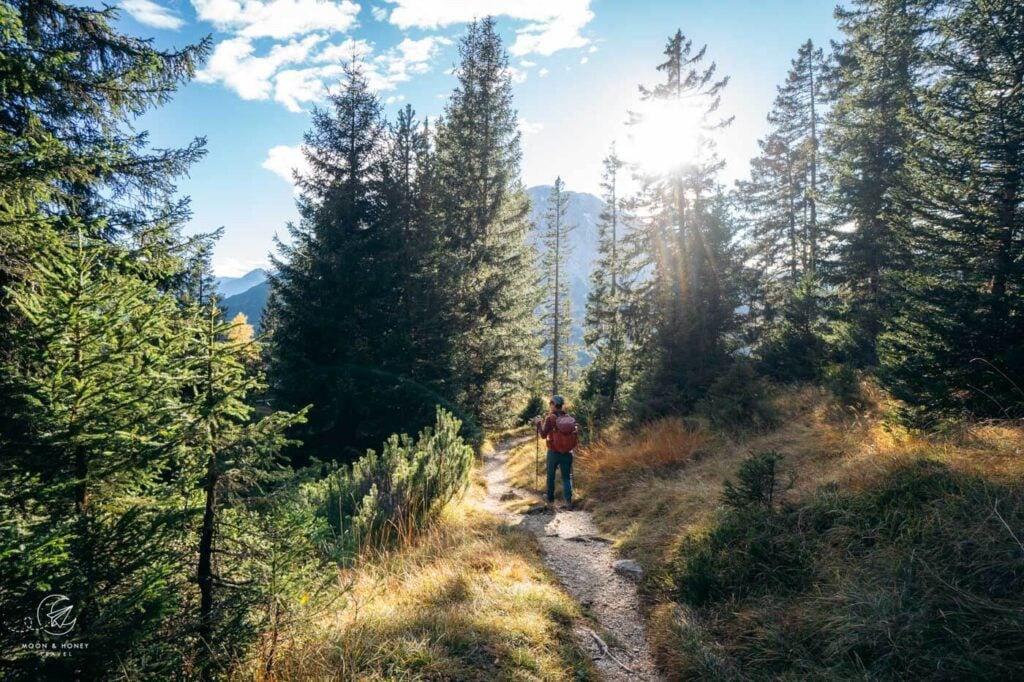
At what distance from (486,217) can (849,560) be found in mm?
17606

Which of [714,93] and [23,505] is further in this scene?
[714,93]

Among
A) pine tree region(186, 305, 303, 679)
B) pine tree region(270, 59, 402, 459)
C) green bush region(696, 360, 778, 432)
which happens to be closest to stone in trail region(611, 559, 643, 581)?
pine tree region(186, 305, 303, 679)

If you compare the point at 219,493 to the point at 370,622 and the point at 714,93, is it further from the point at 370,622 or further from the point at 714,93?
the point at 714,93

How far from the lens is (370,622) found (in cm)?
344

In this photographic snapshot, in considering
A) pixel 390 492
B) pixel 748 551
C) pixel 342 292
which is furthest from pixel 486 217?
pixel 748 551

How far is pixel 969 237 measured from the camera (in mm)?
7020

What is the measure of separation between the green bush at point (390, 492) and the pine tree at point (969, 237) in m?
7.58

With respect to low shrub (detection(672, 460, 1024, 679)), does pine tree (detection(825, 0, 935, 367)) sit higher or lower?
higher

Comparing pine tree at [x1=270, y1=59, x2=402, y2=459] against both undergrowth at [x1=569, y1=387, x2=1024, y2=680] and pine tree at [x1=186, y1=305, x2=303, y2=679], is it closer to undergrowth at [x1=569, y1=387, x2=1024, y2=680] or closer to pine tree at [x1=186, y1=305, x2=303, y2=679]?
undergrowth at [x1=569, y1=387, x2=1024, y2=680]

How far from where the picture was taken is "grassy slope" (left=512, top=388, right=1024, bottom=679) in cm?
319

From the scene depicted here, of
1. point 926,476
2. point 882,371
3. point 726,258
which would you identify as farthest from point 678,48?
point 926,476

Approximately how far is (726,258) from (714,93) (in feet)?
25.2

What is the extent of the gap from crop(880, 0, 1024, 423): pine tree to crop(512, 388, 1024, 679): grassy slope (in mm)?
1045

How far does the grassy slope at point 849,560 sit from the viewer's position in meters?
3.19
